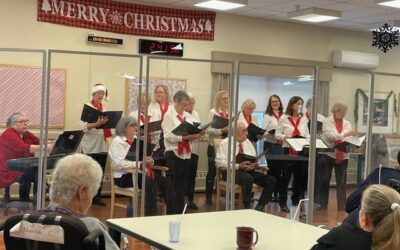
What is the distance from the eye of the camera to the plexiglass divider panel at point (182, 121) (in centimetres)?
533

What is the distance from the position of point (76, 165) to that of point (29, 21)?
4915mm

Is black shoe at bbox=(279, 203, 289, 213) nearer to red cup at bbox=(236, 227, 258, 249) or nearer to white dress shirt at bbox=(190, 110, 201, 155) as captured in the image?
white dress shirt at bbox=(190, 110, 201, 155)

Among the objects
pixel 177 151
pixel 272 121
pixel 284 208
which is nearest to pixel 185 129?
pixel 177 151

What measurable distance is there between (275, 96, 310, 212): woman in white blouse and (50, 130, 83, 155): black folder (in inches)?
85.6

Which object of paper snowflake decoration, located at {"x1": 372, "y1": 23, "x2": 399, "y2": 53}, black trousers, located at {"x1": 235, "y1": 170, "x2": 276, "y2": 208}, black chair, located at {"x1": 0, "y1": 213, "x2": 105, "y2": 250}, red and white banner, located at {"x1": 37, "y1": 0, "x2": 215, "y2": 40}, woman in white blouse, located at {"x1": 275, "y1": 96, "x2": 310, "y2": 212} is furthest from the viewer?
paper snowflake decoration, located at {"x1": 372, "y1": 23, "x2": 399, "y2": 53}

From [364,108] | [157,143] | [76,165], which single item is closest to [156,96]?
[157,143]

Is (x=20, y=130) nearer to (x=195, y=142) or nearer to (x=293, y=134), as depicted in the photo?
(x=195, y=142)

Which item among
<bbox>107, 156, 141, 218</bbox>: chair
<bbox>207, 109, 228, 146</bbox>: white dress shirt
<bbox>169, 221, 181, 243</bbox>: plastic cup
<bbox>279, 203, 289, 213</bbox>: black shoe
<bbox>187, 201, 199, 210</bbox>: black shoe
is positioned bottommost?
<bbox>279, 203, 289, 213</bbox>: black shoe

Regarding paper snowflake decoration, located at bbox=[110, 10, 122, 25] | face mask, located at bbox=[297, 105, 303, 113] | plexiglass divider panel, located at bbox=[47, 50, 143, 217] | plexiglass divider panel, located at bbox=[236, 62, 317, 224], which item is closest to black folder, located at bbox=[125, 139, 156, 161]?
plexiglass divider panel, located at bbox=[47, 50, 143, 217]

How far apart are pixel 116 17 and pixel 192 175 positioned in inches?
111

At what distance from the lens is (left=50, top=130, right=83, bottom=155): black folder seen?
16.7 feet

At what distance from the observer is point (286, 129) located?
593 cm

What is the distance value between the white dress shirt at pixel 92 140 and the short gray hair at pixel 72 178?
2.90m

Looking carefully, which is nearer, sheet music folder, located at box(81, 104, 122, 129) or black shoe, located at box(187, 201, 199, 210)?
sheet music folder, located at box(81, 104, 122, 129)
